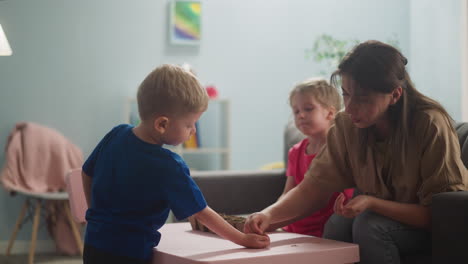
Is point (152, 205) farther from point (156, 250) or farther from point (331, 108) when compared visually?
point (331, 108)

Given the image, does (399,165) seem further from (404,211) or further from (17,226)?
(17,226)

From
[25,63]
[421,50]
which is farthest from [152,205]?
[421,50]

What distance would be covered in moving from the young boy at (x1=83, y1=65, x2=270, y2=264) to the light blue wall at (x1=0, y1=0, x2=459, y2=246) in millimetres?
3103

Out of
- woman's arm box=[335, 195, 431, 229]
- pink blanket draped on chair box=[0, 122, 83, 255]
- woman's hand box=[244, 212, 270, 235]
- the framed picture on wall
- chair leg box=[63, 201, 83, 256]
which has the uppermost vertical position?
the framed picture on wall

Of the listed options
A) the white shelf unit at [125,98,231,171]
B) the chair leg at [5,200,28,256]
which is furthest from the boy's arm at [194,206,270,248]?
the white shelf unit at [125,98,231,171]

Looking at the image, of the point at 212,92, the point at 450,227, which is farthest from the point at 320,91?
the point at 212,92

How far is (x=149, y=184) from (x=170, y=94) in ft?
0.75

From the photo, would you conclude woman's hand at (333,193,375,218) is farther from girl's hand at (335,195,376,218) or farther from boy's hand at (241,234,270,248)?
boy's hand at (241,234,270,248)

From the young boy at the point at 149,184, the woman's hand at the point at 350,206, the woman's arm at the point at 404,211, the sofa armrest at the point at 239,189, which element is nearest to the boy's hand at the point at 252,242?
the young boy at the point at 149,184

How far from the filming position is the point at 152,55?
4762 millimetres

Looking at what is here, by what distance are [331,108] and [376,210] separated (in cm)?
77

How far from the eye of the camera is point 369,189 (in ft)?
6.23

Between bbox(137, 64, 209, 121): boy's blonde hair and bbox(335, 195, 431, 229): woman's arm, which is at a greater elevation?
bbox(137, 64, 209, 121): boy's blonde hair

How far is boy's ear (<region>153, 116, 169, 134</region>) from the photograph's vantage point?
1532 mm
